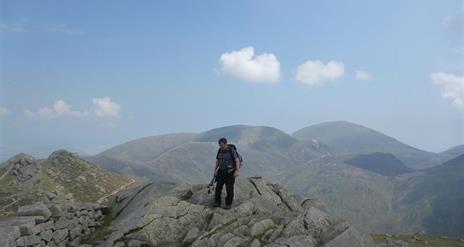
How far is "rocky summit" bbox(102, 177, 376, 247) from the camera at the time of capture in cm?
2469

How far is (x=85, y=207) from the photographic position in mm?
34500

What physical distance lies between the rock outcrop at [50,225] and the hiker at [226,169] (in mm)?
10209

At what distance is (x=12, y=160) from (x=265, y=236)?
16592 cm

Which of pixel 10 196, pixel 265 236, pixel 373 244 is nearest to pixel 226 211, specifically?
pixel 265 236

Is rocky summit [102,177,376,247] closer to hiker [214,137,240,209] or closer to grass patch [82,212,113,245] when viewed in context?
grass patch [82,212,113,245]

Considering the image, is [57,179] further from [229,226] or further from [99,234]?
[229,226]

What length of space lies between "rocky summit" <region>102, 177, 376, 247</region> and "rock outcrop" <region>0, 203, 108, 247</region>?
2084mm

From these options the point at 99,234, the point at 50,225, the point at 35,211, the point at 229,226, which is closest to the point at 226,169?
the point at 229,226

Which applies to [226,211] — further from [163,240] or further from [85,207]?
[85,207]

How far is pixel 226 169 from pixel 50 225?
12206 millimetres

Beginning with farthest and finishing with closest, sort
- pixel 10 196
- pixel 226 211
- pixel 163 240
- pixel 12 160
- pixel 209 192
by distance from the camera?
pixel 12 160 → pixel 10 196 → pixel 209 192 → pixel 226 211 → pixel 163 240

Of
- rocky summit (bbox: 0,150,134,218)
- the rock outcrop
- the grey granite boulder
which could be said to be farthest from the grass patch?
rocky summit (bbox: 0,150,134,218)

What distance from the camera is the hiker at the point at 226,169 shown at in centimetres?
3089

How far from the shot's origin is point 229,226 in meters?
27.2
